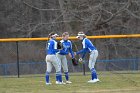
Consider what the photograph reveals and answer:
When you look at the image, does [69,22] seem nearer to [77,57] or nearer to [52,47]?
[77,57]

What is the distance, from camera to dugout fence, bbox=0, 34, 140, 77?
90.6 ft

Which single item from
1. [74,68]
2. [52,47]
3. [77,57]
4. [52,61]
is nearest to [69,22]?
[77,57]

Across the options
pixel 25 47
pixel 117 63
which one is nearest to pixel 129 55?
pixel 117 63

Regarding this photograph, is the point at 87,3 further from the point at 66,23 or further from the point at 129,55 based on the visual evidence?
the point at 129,55

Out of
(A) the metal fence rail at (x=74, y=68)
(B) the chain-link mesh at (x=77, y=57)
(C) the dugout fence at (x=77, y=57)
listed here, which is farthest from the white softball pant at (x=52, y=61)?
(A) the metal fence rail at (x=74, y=68)

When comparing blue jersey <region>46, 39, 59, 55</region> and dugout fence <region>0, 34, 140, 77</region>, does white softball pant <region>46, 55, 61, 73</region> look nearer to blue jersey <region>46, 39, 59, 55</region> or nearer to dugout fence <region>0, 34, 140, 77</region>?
blue jersey <region>46, 39, 59, 55</region>

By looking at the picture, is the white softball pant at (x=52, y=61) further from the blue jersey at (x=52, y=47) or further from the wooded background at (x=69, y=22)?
the wooded background at (x=69, y=22)

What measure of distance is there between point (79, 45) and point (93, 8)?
26.1ft

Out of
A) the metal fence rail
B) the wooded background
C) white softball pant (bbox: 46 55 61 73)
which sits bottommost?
the metal fence rail

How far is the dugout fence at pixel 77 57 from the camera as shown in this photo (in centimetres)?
2761

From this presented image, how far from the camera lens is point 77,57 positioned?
2823 centimetres

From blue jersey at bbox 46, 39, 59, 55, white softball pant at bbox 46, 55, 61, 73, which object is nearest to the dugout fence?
white softball pant at bbox 46, 55, 61, 73

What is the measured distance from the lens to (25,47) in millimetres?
31672

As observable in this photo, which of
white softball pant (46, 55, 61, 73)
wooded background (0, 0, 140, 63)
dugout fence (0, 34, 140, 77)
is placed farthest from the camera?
wooded background (0, 0, 140, 63)
